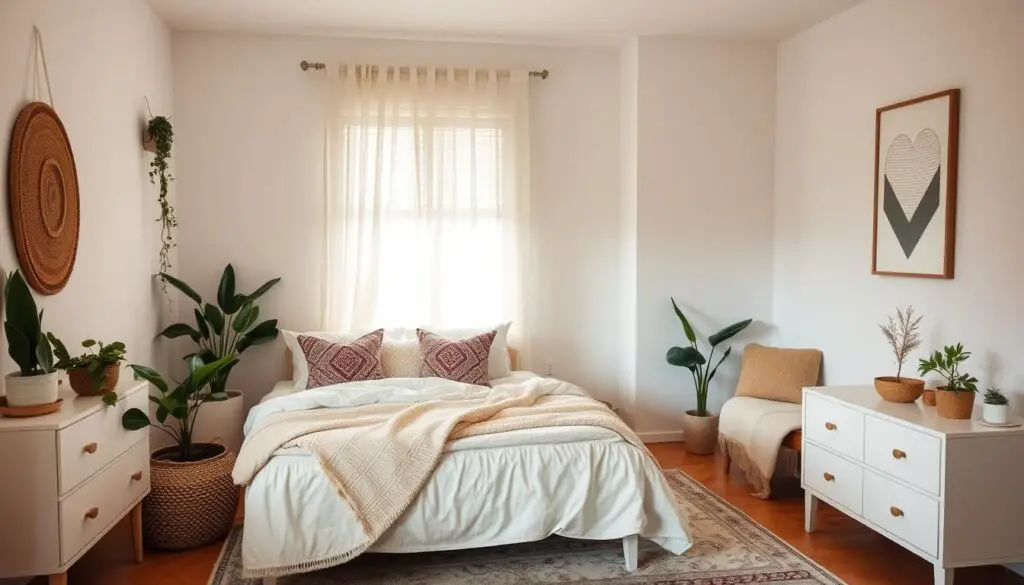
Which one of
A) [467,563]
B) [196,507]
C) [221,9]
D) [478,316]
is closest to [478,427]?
[467,563]

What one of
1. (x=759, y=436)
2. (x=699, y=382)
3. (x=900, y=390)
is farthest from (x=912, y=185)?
(x=699, y=382)

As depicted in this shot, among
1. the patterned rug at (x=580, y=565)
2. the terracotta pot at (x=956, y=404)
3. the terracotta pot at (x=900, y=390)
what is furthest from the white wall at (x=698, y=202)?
the terracotta pot at (x=956, y=404)

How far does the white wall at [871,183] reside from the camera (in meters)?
3.26

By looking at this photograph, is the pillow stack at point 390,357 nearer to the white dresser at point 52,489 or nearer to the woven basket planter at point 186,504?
the woven basket planter at point 186,504

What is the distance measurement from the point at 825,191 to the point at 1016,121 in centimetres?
139

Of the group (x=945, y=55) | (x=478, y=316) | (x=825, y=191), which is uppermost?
(x=945, y=55)

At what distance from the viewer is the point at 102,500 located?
2.77 meters

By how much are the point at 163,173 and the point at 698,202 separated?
325 cm

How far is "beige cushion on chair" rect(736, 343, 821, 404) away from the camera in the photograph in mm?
4453

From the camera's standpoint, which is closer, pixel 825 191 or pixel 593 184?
pixel 825 191

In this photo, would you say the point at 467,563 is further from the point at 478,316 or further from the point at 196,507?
the point at 478,316

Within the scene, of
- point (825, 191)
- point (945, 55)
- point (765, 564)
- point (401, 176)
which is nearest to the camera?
point (765, 564)

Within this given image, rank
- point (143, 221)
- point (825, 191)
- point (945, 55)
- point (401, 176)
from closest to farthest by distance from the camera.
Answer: point (945, 55) → point (143, 221) → point (825, 191) → point (401, 176)

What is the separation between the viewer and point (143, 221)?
4168mm
